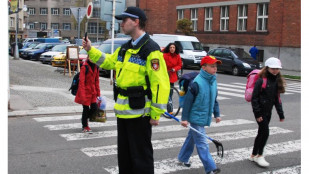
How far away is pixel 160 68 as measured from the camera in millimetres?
4336

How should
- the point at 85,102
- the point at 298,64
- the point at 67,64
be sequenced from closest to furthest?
the point at 85,102 < the point at 67,64 < the point at 298,64

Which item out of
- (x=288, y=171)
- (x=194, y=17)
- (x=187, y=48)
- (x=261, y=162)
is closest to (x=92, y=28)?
(x=194, y=17)

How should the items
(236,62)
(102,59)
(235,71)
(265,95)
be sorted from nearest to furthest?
1. (102,59)
2. (265,95)
3. (236,62)
4. (235,71)

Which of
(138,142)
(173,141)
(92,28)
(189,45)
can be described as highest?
(92,28)

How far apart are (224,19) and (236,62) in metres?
13.1

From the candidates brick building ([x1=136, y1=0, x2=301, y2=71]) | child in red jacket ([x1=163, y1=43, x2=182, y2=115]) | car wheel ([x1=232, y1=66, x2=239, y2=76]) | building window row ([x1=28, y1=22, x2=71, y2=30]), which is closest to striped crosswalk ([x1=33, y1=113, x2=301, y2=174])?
child in red jacket ([x1=163, y1=43, x2=182, y2=115])

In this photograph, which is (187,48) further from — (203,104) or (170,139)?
(203,104)

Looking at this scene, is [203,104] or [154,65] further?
[203,104]

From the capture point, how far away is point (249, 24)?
32750 millimetres

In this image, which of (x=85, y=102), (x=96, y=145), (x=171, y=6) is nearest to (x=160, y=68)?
(x=96, y=145)

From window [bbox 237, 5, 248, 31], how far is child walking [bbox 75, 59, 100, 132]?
27251 mm

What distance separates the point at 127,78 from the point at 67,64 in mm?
16831

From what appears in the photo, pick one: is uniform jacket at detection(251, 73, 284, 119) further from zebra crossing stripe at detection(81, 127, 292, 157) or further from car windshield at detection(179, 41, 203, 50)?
car windshield at detection(179, 41, 203, 50)

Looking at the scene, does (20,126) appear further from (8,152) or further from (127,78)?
(127,78)
